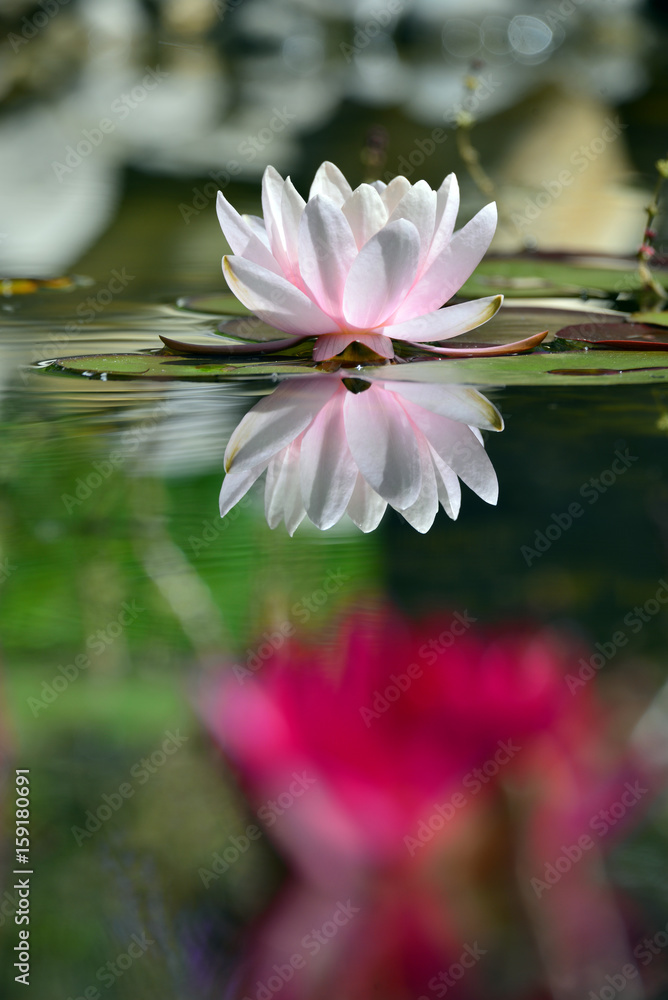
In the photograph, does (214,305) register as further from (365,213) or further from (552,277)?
(552,277)

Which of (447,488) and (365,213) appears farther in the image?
(365,213)

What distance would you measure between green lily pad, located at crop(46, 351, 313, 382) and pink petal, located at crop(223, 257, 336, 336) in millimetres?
38

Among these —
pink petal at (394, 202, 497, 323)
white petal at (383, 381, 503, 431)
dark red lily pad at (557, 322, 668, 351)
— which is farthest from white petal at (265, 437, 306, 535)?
dark red lily pad at (557, 322, 668, 351)

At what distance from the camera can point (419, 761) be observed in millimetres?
230

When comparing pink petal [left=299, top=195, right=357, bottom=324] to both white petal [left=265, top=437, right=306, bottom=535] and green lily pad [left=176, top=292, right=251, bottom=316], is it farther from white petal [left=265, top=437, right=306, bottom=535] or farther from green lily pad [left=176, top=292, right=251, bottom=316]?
green lily pad [left=176, top=292, right=251, bottom=316]

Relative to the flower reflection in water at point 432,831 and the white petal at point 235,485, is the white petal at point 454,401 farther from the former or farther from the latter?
the flower reflection in water at point 432,831

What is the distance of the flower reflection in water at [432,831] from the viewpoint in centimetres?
23

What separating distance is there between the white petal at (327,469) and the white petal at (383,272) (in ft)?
0.37

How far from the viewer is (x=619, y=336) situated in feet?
2.91

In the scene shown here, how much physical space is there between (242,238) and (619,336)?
1.18 feet

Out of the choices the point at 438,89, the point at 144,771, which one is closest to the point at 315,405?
the point at 144,771

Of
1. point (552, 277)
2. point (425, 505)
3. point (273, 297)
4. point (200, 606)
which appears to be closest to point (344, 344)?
point (273, 297)

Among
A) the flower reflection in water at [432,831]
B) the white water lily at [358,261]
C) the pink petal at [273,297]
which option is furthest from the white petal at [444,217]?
the flower reflection in water at [432,831]

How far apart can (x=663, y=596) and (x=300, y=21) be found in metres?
3.75
